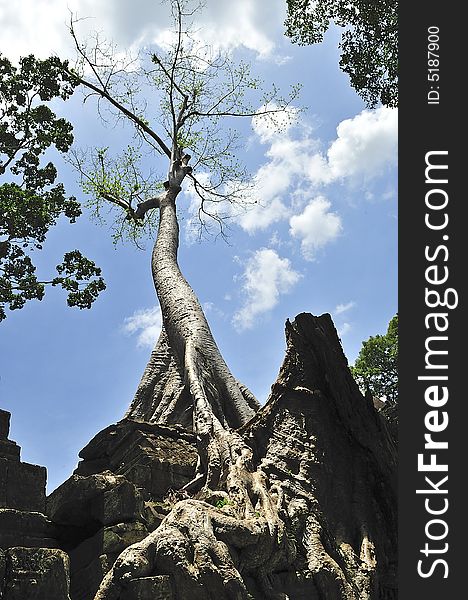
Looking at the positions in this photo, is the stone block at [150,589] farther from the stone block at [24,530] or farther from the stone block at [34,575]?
the stone block at [24,530]

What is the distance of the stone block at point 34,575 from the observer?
3533 mm

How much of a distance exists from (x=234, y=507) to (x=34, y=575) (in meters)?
2.15

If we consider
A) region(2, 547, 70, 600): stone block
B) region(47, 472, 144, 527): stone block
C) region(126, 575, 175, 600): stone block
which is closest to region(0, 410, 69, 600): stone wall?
region(2, 547, 70, 600): stone block

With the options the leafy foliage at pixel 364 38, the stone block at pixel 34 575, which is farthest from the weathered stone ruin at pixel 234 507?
the leafy foliage at pixel 364 38

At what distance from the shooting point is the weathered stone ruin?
4141 mm

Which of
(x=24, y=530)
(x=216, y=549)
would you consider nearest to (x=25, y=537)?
(x=24, y=530)

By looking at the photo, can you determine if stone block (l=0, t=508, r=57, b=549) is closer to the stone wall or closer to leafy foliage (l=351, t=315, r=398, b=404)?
the stone wall

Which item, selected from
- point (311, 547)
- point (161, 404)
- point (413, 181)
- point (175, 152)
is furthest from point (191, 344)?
point (175, 152)

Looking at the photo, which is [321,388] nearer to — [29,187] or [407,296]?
[407,296]

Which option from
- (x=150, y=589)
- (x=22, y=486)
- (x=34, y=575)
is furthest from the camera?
(x=22, y=486)

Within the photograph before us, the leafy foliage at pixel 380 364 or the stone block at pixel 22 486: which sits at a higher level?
the leafy foliage at pixel 380 364

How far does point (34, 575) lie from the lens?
11.8 feet

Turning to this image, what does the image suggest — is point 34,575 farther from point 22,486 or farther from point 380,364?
point 380,364

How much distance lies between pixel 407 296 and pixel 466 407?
72cm
